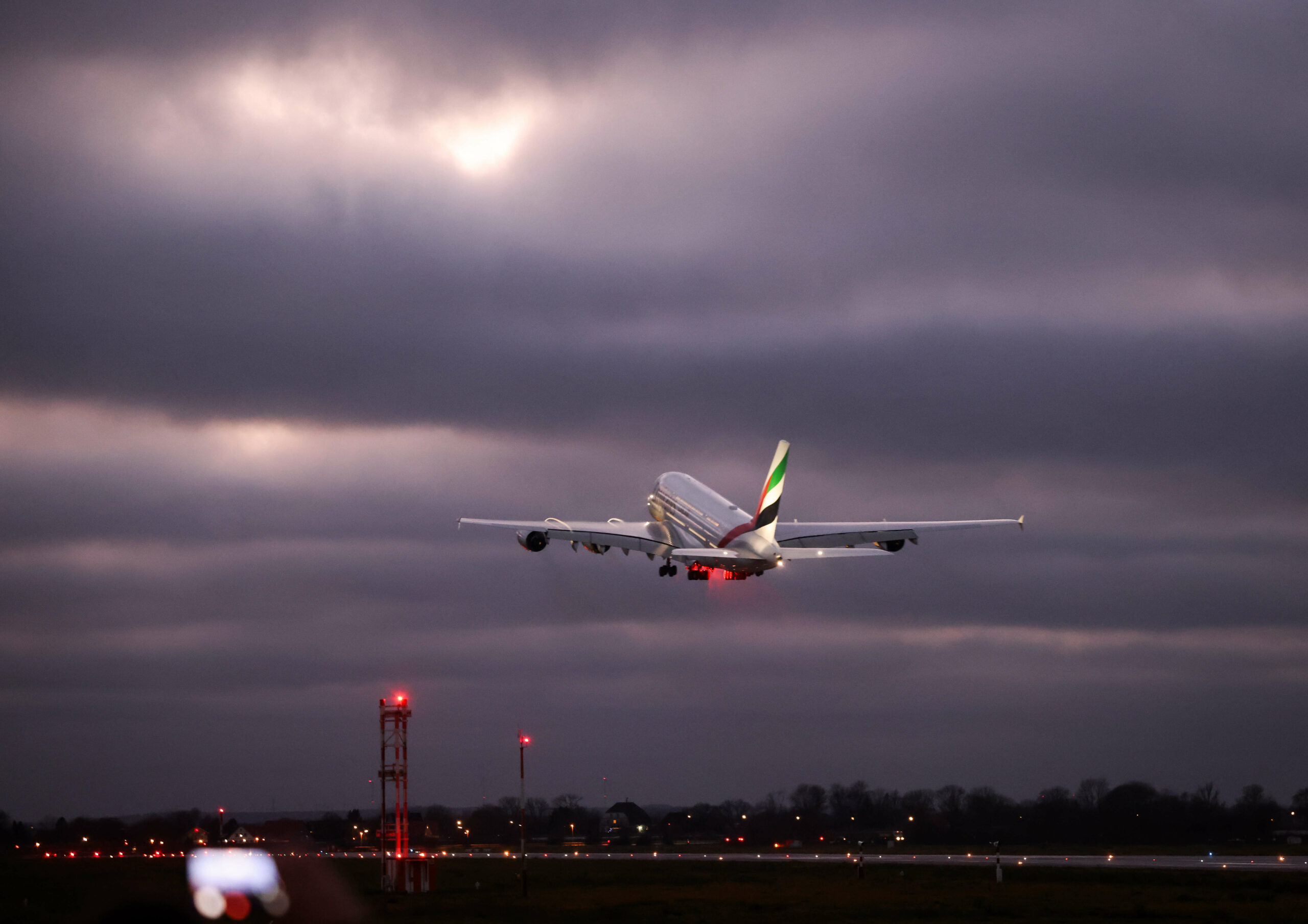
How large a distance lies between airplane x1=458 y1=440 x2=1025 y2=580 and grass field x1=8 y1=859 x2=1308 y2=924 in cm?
2145

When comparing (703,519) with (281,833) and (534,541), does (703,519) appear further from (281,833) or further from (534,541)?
(281,833)

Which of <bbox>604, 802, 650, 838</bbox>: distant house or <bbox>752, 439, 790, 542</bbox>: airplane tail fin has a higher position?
<bbox>752, 439, 790, 542</bbox>: airplane tail fin

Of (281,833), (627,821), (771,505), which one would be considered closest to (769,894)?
(771,505)

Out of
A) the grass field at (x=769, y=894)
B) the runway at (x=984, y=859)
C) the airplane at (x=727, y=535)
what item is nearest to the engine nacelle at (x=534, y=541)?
the airplane at (x=727, y=535)

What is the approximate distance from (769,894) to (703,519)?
34315 millimetres

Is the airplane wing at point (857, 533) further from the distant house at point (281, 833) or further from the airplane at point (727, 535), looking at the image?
the distant house at point (281, 833)

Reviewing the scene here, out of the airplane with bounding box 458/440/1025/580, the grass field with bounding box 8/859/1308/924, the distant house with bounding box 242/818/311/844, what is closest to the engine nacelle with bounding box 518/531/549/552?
the airplane with bounding box 458/440/1025/580

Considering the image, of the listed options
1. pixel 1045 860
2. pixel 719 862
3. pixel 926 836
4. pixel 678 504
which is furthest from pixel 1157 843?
pixel 678 504

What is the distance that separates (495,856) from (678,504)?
41177 millimetres

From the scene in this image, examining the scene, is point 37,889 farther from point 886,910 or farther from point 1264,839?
point 1264,839

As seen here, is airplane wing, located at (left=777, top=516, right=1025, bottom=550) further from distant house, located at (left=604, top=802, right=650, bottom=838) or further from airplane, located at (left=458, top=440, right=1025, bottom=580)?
distant house, located at (left=604, top=802, right=650, bottom=838)

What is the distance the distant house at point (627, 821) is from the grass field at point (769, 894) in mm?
73059

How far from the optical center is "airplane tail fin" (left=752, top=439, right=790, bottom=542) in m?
97.8

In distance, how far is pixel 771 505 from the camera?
98.6 metres
